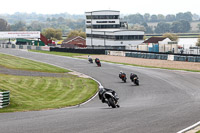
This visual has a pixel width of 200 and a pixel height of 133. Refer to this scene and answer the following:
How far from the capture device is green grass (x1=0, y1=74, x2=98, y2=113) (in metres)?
22.5

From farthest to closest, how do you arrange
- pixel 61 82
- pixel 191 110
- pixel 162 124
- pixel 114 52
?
pixel 114 52 < pixel 61 82 < pixel 191 110 < pixel 162 124

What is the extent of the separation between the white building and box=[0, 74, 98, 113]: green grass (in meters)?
80.3

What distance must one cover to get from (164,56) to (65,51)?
31.7 m

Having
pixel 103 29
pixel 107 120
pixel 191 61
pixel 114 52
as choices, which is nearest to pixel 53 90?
pixel 107 120

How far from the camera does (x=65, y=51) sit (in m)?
89.0

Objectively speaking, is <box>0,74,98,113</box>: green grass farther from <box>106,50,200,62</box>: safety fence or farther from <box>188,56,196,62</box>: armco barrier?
<box>106,50,200,62</box>: safety fence

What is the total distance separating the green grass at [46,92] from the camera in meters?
22.5

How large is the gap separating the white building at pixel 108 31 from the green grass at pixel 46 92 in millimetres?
80313

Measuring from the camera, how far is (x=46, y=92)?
29500 millimetres

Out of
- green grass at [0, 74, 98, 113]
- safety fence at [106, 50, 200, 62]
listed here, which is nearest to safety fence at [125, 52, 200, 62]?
safety fence at [106, 50, 200, 62]

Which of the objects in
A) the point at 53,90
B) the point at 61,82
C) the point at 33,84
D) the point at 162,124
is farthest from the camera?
the point at 61,82

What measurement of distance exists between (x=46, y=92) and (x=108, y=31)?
95.0 metres

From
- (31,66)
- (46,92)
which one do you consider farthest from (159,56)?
(46,92)

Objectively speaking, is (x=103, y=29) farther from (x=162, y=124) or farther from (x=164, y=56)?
(x=162, y=124)
